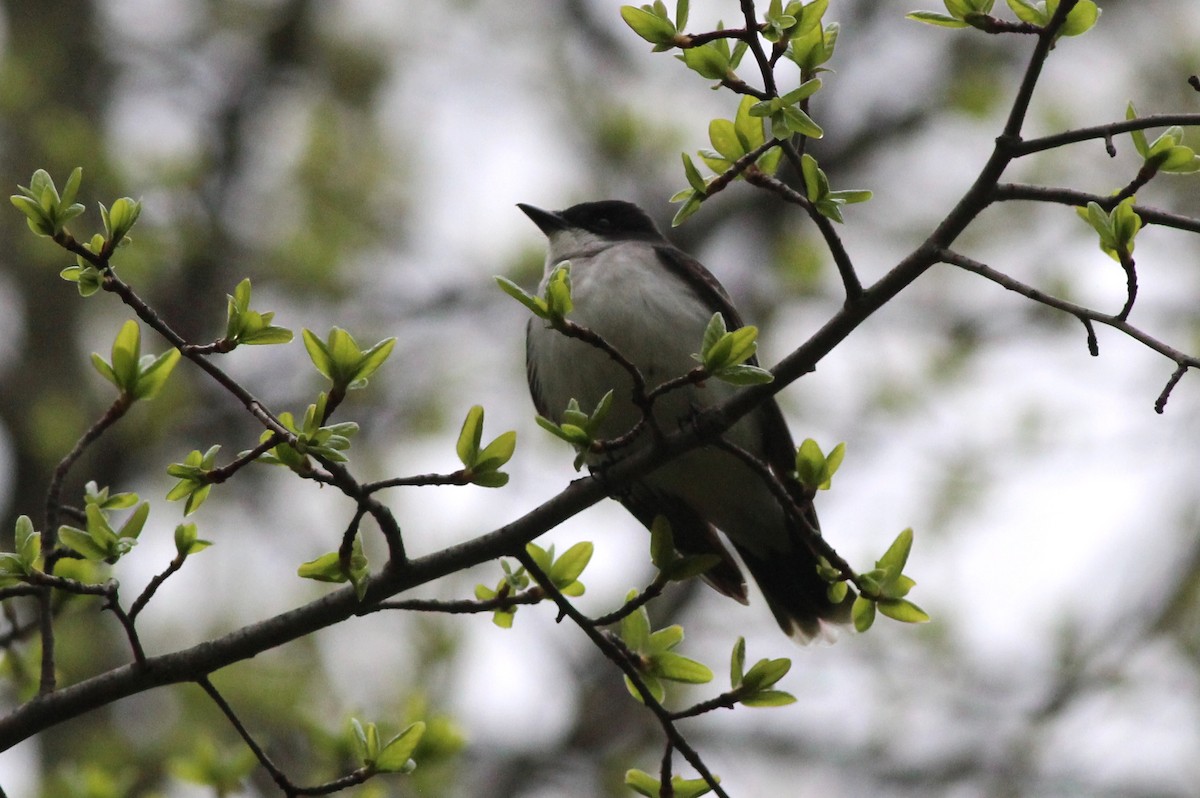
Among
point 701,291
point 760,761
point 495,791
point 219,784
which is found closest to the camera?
point 219,784

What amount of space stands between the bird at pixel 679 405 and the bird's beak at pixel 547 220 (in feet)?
0.18

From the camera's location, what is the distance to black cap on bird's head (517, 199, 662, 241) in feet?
19.7

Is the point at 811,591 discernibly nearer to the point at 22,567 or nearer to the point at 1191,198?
the point at 22,567

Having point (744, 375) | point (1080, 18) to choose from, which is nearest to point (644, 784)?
point (744, 375)

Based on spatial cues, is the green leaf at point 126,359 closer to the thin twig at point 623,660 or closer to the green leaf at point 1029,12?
the thin twig at point 623,660

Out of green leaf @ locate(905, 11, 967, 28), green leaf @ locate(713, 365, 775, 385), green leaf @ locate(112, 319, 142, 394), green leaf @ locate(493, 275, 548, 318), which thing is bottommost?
green leaf @ locate(112, 319, 142, 394)

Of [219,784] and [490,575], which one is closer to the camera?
[219,784]

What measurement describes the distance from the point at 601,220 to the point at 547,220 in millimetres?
276

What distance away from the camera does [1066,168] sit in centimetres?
1012

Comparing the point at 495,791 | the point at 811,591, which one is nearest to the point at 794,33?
the point at 811,591

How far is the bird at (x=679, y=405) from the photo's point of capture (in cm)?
466

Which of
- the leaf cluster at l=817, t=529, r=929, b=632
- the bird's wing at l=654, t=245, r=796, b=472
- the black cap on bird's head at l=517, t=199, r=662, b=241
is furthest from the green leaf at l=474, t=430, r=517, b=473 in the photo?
the black cap on bird's head at l=517, t=199, r=662, b=241

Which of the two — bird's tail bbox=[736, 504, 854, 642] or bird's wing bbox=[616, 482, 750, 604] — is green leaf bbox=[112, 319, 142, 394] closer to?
bird's wing bbox=[616, 482, 750, 604]

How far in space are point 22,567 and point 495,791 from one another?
558 cm
